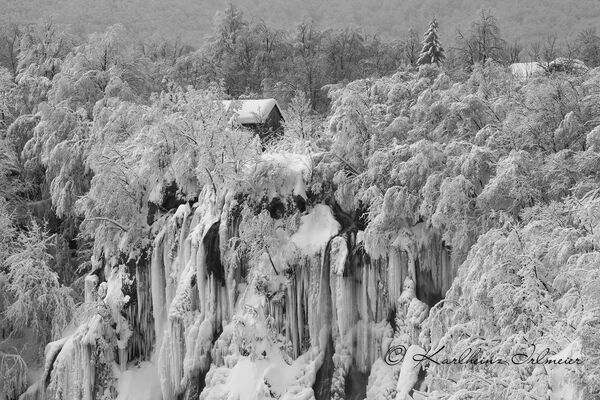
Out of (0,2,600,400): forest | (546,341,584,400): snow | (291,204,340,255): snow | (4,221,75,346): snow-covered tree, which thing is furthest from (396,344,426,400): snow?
(4,221,75,346): snow-covered tree

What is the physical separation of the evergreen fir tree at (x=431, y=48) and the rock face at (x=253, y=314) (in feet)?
60.9

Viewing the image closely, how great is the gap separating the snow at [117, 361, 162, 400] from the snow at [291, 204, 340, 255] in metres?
5.64

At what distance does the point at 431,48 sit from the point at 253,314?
21.6 meters

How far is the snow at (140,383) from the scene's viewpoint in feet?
59.1

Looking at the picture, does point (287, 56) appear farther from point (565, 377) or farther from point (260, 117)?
point (565, 377)

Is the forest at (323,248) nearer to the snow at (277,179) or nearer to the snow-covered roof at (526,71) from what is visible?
the snow at (277,179)

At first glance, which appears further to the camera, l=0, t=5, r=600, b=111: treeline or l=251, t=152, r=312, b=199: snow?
l=0, t=5, r=600, b=111: treeline

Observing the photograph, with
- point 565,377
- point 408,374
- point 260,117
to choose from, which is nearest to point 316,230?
point 408,374

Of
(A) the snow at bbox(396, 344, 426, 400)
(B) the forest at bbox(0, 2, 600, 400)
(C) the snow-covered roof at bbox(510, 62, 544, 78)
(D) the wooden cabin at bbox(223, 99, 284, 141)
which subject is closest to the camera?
(B) the forest at bbox(0, 2, 600, 400)

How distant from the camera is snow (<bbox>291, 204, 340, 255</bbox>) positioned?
16.3 meters

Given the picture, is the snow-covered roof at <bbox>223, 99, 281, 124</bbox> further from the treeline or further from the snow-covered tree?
the snow-covered tree

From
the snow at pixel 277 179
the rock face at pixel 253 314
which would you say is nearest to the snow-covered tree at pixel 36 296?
the rock face at pixel 253 314

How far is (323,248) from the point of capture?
16.1 m

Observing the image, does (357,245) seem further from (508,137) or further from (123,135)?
(123,135)
